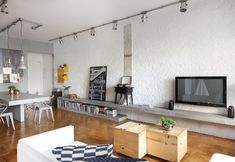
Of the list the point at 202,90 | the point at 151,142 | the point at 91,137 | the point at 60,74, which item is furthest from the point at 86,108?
the point at 202,90

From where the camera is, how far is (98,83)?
535cm

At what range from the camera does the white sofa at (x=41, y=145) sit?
149 cm

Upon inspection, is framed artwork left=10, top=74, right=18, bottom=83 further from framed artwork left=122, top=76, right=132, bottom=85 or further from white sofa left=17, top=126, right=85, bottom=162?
white sofa left=17, top=126, right=85, bottom=162

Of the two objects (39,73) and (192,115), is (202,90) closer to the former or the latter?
(192,115)

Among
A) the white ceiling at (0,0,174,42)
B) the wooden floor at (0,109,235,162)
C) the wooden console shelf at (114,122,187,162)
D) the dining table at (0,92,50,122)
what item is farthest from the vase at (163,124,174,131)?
the dining table at (0,92,50,122)

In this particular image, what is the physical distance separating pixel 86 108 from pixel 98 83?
0.93m

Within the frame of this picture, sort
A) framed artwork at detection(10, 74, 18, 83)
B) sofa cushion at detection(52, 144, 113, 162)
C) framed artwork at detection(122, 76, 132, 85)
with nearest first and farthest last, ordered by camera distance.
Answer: sofa cushion at detection(52, 144, 113, 162)
framed artwork at detection(122, 76, 132, 85)
framed artwork at detection(10, 74, 18, 83)

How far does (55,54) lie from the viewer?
7.16 meters

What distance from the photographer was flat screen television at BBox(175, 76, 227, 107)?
3.19 m

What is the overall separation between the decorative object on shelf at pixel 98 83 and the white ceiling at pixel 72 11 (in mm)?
1444

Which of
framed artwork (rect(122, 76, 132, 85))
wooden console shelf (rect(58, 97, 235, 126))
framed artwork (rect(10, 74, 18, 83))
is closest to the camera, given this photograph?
wooden console shelf (rect(58, 97, 235, 126))

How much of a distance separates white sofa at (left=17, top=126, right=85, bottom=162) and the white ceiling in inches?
106

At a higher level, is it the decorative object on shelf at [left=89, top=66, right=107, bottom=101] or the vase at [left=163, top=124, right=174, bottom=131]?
the decorative object on shelf at [left=89, top=66, right=107, bottom=101]

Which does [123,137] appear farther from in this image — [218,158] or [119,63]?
[119,63]
